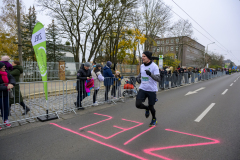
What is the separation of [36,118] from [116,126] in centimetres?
262

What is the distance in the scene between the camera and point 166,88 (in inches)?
493

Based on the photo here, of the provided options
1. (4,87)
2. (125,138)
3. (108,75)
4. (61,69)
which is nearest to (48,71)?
(61,69)

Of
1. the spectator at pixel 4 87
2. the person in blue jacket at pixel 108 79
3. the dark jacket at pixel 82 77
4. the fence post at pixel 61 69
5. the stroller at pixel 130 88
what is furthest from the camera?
the fence post at pixel 61 69

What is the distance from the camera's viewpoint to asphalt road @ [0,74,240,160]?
9.53 ft

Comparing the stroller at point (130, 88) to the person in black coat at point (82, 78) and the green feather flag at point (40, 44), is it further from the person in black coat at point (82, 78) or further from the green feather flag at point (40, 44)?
the green feather flag at point (40, 44)

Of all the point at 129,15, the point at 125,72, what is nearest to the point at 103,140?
the point at 129,15

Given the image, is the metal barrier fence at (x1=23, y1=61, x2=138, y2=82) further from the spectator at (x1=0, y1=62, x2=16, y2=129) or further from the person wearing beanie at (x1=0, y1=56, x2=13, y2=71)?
the spectator at (x1=0, y1=62, x2=16, y2=129)

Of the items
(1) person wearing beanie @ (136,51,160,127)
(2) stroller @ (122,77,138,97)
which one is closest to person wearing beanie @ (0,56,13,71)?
(1) person wearing beanie @ (136,51,160,127)

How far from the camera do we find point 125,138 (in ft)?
11.7

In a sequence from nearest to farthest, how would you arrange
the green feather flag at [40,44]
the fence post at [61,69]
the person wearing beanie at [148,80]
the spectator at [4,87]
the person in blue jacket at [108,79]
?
the person wearing beanie at [148,80], the spectator at [4,87], the green feather flag at [40,44], the person in blue jacket at [108,79], the fence post at [61,69]

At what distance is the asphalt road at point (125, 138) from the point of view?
9.53ft

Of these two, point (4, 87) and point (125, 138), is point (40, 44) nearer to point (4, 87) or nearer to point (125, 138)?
point (4, 87)

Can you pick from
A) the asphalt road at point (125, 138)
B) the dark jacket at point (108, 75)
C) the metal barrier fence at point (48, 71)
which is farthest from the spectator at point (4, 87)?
the metal barrier fence at point (48, 71)

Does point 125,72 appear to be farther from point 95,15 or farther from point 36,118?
point 36,118
